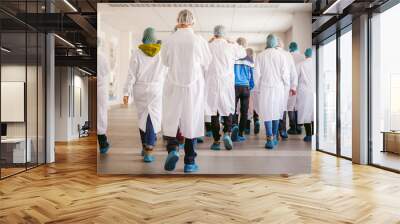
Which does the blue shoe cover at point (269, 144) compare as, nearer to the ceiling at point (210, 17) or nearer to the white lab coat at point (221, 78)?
the white lab coat at point (221, 78)

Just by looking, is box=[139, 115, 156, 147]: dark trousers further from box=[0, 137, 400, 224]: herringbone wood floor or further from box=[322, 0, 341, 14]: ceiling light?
box=[322, 0, 341, 14]: ceiling light

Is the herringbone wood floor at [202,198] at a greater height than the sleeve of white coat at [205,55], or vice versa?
the sleeve of white coat at [205,55]

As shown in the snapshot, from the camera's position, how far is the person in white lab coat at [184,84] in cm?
525

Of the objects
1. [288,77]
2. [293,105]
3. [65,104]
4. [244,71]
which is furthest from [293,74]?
[65,104]

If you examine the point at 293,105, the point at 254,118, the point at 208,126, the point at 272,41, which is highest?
the point at 272,41

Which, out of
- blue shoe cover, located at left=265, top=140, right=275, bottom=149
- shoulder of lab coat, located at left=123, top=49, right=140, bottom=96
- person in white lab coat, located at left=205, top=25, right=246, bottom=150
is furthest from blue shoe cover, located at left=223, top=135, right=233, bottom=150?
shoulder of lab coat, located at left=123, top=49, right=140, bottom=96

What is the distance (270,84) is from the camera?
568 centimetres

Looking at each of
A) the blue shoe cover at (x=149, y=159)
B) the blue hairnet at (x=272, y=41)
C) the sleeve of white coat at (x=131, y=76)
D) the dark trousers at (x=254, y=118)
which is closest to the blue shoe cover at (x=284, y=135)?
the dark trousers at (x=254, y=118)

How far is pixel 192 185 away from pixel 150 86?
4.96ft

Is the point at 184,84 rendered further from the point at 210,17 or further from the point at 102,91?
the point at 102,91

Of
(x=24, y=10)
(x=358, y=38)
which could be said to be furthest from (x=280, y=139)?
(x=24, y=10)

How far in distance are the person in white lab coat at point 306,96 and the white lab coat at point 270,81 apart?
28cm

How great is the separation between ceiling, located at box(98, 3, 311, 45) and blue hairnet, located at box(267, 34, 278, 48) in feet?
0.25

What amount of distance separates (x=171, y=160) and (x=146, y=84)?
1.14 m
